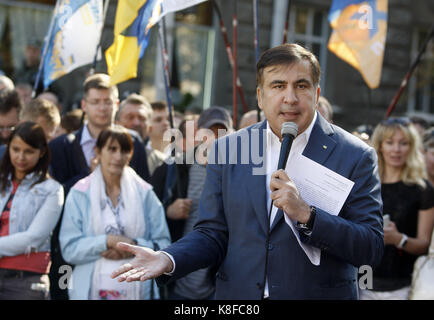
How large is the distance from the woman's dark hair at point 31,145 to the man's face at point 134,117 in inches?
58.0

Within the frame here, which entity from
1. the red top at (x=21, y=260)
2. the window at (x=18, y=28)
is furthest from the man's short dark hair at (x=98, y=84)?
the window at (x=18, y=28)

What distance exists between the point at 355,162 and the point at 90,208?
7.13ft

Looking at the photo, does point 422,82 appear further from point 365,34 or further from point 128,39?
point 128,39

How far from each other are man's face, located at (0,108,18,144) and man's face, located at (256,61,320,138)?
3.14 meters

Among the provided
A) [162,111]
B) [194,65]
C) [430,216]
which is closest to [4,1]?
[194,65]

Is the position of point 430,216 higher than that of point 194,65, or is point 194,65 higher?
point 194,65

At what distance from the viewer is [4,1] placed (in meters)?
9.55

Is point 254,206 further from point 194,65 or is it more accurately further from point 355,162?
point 194,65

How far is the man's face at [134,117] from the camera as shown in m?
5.68

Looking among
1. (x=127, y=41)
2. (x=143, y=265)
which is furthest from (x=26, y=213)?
(x=143, y=265)

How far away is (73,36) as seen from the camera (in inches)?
201

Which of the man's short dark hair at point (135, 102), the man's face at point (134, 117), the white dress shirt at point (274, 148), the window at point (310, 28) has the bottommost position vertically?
the white dress shirt at point (274, 148)

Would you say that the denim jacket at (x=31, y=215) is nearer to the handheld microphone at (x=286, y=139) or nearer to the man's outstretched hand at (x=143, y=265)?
the man's outstretched hand at (x=143, y=265)

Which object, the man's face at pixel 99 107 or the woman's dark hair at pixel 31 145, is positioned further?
the man's face at pixel 99 107
